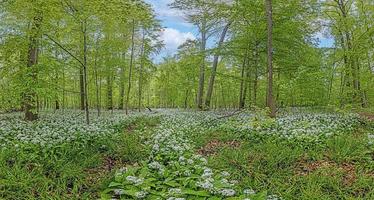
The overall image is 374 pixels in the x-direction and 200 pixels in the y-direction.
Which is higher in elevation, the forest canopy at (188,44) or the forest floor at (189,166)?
the forest canopy at (188,44)

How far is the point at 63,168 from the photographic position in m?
7.30

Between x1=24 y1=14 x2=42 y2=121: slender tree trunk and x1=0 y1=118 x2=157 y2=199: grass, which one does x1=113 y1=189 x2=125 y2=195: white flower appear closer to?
x1=0 y1=118 x2=157 y2=199: grass

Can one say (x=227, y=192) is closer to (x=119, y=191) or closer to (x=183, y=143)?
(x=119, y=191)

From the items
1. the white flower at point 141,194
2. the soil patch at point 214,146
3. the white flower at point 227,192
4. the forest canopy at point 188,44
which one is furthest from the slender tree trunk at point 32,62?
the white flower at point 227,192

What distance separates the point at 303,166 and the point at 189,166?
3066 mm

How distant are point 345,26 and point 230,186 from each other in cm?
1940

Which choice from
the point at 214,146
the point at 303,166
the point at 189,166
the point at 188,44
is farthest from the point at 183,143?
the point at 188,44

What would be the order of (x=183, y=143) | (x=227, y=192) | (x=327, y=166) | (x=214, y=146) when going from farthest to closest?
(x=214, y=146) → (x=183, y=143) → (x=327, y=166) → (x=227, y=192)

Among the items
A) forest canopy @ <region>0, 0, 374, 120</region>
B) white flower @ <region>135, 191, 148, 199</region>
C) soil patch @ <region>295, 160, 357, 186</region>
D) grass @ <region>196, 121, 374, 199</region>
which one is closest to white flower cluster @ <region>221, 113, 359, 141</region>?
grass @ <region>196, 121, 374, 199</region>

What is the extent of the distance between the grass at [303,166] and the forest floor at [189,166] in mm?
23

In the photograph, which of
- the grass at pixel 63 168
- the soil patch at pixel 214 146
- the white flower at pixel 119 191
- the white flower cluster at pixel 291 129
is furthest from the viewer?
the white flower cluster at pixel 291 129

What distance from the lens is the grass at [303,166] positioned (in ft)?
22.8

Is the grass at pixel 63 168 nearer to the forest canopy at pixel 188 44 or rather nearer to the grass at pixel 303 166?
the grass at pixel 303 166

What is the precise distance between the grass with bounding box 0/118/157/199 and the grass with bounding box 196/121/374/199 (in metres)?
2.68
